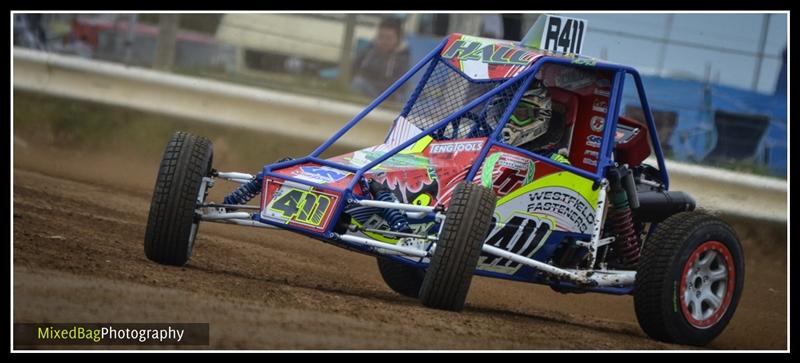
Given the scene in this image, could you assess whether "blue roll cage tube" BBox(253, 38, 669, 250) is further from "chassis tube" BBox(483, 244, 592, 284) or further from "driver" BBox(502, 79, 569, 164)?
"chassis tube" BBox(483, 244, 592, 284)

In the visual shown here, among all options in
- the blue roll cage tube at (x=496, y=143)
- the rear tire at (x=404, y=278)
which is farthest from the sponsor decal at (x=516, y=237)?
the rear tire at (x=404, y=278)

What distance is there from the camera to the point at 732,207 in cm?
1148

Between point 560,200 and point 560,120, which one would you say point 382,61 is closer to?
point 560,120

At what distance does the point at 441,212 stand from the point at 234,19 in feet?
20.7

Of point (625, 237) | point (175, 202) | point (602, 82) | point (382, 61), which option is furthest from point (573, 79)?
point (382, 61)

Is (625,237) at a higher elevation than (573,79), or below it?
below

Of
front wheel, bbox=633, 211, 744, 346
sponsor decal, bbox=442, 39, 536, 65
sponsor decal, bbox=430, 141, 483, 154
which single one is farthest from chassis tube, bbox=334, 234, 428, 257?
sponsor decal, bbox=442, 39, 536, 65

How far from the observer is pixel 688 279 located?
7320mm

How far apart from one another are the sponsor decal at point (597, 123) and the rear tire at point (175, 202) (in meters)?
2.35

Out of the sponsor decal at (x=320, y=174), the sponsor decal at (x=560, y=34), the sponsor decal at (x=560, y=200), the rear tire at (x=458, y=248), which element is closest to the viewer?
the rear tire at (x=458, y=248)

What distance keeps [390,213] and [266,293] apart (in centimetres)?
85

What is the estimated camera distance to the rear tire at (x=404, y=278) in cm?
826

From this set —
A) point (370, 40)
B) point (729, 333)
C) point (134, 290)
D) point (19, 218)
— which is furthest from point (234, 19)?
point (134, 290)

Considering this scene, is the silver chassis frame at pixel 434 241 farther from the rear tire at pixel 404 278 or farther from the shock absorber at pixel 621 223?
the rear tire at pixel 404 278
